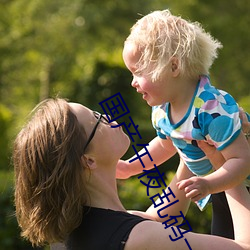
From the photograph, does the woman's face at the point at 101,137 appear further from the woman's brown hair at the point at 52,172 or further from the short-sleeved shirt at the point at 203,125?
the short-sleeved shirt at the point at 203,125

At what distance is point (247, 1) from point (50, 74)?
5411 mm

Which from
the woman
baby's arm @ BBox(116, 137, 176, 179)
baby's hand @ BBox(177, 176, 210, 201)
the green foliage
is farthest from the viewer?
the green foliage

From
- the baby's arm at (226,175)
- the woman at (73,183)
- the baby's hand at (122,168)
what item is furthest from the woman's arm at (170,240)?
the baby's hand at (122,168)

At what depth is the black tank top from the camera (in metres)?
2.58

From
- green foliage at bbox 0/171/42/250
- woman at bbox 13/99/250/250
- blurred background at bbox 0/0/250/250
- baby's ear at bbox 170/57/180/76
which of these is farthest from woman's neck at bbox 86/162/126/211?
blurred background at bbox 0/0/250/250

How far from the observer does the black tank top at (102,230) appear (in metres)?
2.58

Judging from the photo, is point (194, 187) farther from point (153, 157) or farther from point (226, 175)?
point (153, 157)

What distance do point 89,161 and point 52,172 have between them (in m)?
0.16

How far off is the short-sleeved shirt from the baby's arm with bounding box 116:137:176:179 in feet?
0.55

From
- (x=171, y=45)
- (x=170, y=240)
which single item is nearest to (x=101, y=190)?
(x=170, y=240)

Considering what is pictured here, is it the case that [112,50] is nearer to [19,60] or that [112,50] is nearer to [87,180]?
[19,60]

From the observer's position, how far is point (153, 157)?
3.18 meters

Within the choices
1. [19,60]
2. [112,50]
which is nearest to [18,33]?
[19,60]

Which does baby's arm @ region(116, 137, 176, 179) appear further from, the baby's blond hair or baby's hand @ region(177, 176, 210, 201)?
baby's hand @ region(177, 176, 210, 201)
